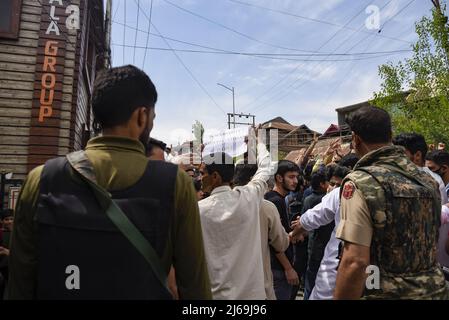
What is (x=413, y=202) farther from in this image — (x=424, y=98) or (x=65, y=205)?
(x=424, y=98)

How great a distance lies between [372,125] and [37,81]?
8.15m

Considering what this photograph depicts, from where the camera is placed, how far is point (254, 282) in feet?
7.72

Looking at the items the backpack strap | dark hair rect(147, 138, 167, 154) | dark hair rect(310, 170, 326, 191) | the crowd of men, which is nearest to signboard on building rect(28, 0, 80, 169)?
dark hair rect(147, 138, 167, 154)

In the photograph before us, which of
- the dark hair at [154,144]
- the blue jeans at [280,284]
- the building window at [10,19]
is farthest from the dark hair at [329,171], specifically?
the building window at [10,19]

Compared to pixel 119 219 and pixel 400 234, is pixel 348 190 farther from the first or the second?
pixel 119 219

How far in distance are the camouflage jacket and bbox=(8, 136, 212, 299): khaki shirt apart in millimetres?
1042

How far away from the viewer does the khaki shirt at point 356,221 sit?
1817 millimetres

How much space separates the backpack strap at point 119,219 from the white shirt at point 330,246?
6.29ft

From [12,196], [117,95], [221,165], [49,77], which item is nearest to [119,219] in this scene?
[117,95]

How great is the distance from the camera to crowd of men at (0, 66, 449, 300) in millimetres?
1245

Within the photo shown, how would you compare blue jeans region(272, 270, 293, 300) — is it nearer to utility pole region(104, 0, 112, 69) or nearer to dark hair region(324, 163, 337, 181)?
dark hair region(324, 163, 337, 181)

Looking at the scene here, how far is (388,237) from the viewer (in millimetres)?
1854

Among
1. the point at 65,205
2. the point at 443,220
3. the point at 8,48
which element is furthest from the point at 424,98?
the point at 65,205
